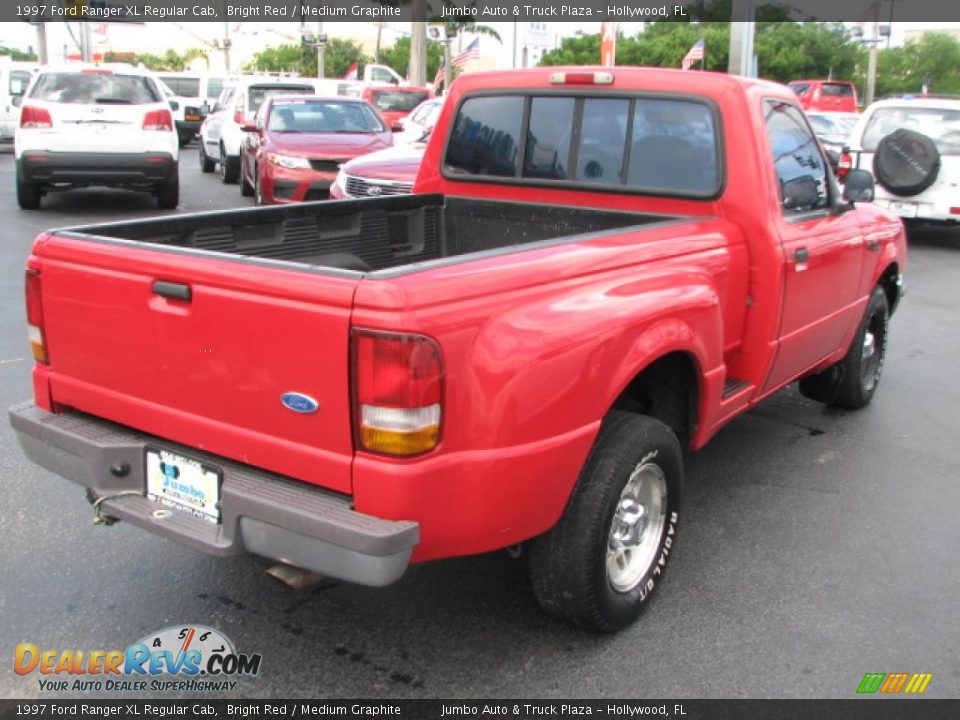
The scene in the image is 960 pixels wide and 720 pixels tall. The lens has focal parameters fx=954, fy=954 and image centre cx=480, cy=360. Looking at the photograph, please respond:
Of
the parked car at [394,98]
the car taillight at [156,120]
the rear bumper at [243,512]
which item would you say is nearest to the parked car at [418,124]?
the car taillight at [156,120]

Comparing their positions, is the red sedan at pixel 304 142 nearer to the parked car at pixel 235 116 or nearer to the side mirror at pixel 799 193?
the parked car at pixel 235 116

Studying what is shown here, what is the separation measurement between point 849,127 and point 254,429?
719 inches

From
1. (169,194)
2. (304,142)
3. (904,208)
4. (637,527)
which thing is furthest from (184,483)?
(904,208)

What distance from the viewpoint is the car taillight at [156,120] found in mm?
12586

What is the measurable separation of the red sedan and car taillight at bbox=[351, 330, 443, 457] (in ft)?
31.7

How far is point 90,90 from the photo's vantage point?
12562 millimetres

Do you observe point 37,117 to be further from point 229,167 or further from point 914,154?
point 914,154

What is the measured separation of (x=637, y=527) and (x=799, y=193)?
1.83 meters

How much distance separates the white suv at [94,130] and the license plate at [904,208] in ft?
31.3

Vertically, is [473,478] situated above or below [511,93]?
below

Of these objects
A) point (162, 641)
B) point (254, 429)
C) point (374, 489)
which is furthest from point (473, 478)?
point (162, 641)

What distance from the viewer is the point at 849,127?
1855 cm

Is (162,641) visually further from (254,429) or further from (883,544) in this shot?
(883,544)

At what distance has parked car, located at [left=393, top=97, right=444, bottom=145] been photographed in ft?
43.4
